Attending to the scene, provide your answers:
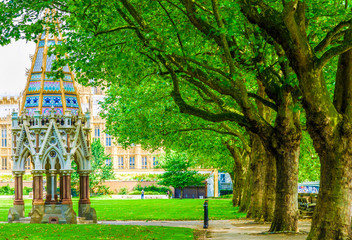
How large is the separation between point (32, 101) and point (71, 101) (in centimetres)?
136

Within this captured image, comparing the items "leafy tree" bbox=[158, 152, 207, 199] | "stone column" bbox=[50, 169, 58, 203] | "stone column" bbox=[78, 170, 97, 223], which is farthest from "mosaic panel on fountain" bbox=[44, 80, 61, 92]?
"leafy tree" bbox=[158, 152, 207, 199]

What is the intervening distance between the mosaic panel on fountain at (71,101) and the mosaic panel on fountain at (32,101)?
1037 mm

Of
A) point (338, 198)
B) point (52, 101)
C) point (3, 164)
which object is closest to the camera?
point (338, 198)

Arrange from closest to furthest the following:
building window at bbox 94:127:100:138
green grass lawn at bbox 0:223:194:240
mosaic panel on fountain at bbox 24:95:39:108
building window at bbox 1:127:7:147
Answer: green grass lawn at bbox 0:223:194:240, mosaic panel on fountain at bbox 24:95:39:108, building window at bbox 1:127:7:147, building window at bbox 94:127:100:138

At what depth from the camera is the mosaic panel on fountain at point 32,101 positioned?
20.7m

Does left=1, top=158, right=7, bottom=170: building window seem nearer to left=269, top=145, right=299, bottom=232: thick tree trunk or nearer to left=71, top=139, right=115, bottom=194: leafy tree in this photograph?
left=71, top=139, right=115, bottom=194: leafy tree

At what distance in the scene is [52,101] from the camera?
20.6 m

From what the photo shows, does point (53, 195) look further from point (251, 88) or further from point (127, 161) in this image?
point (127, 161)

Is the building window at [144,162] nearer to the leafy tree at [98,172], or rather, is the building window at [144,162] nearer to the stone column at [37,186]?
the leafy tree at [98,172]

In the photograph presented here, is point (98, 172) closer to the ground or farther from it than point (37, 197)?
farther from it

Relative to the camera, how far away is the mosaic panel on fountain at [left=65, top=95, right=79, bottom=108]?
20875mm

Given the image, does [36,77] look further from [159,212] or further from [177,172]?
[177,172]

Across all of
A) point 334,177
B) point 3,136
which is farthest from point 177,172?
point 334,177

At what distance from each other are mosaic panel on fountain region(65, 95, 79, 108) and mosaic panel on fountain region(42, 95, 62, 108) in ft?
0.93
